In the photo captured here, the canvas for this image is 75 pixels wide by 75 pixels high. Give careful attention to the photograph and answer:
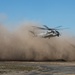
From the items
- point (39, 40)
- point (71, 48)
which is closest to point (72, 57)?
point (71, 48)

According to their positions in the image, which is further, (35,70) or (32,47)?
(32,47)

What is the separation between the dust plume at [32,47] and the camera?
72.7m

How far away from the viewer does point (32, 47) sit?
74438 millimetres

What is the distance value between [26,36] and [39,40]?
3.83 metres

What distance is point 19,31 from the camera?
77.6 m

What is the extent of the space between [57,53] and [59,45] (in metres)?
2.37

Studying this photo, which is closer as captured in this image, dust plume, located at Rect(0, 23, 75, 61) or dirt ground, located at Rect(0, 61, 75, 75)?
dirt ground, located at Rect(0, 61, 75, 75)

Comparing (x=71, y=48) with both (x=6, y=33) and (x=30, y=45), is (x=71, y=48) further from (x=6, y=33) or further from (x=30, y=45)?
(x=6, y=33)

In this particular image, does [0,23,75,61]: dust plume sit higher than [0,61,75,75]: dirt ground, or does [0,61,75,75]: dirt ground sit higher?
[0,23,75,61]: dust plume

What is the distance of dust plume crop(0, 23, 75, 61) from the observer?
238 ft

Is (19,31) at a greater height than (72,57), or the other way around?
(19,31)

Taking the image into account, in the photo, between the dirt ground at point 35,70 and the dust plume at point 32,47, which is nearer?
the dirt ground at point 35,70

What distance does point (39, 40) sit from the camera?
7600 centimetres

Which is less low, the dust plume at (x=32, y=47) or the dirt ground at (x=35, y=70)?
the dust plume at (x=32, y=47)
